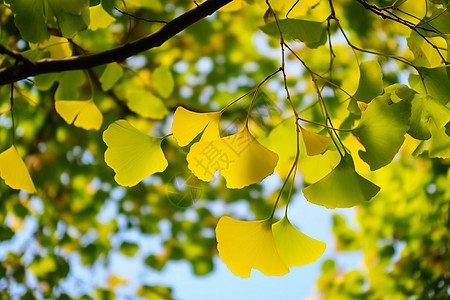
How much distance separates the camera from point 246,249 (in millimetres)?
528

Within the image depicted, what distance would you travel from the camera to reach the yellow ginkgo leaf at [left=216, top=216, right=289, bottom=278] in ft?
1.70

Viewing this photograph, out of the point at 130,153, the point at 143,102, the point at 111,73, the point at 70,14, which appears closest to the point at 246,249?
the point at 130,153

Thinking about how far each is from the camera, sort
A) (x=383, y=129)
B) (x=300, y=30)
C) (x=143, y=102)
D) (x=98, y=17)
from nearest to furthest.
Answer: (x=383, y=129)
(x=300, y=30)
(x=98, y=17)
(x=143, y=102)

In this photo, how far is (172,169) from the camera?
205 cm

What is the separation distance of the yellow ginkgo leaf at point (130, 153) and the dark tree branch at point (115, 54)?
10 centimetres

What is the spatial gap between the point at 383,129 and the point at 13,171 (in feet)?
1.78

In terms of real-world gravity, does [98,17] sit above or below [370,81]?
above

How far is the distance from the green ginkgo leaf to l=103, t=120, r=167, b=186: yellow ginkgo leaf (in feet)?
0.94

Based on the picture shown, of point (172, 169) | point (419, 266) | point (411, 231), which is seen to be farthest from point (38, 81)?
point (411, 231)

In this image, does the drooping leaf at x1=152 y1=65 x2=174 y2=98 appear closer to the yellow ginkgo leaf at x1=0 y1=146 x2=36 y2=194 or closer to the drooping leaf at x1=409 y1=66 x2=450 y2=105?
the yellow ginkgo leaf at x1=0 y1=146 x2=36 y2=194

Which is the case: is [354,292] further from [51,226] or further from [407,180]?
[51,226]

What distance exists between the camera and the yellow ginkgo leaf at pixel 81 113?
0.82 metres

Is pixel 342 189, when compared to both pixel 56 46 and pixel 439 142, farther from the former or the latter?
pixel 56 46

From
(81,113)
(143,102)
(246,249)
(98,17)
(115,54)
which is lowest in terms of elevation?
(246,249)
